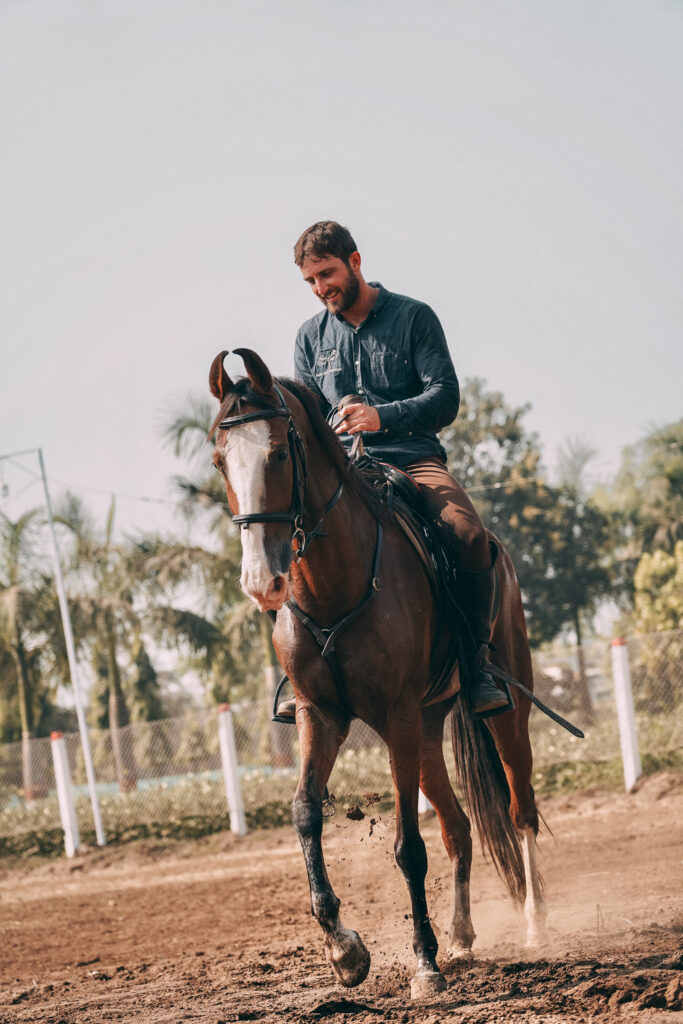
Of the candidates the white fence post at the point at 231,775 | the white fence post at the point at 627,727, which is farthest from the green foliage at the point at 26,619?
the white fence post at the point at 627,727

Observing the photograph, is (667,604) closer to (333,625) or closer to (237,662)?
(237,662)

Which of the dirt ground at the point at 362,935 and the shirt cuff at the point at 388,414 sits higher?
the shirt cuff at the point at 388,414

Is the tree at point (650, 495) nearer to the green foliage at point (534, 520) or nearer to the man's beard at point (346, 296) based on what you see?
the green foliage at point (534, 520)

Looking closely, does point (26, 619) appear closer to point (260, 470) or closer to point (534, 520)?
point (534, 520)

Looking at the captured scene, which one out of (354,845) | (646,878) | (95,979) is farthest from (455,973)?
(354,845)

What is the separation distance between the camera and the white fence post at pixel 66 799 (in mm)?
15594

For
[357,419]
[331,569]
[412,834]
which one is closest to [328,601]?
[331,569]

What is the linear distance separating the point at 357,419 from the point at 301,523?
76 cm

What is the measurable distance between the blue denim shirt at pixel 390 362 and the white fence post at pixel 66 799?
38.3ft

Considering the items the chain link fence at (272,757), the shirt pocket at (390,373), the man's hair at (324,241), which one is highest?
the man's hair at (324,241)

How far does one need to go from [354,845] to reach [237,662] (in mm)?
13584

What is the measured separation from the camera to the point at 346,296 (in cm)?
533

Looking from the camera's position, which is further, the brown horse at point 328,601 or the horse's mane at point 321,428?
the horse's mane at point 321,428

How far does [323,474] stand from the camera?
15.0 feet
